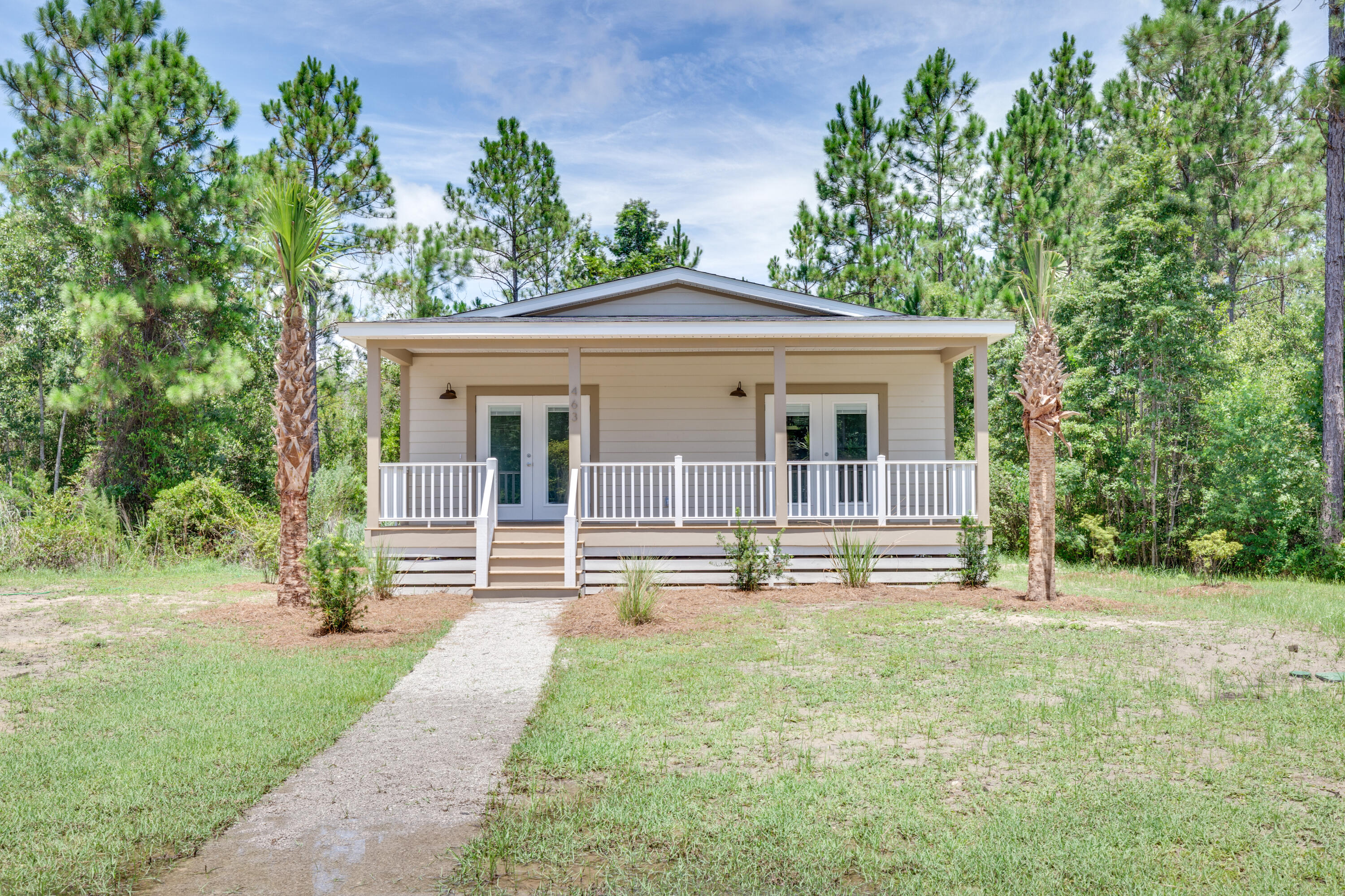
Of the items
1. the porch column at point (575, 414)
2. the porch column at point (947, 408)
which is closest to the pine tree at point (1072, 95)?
the porch column at point (947, 408)

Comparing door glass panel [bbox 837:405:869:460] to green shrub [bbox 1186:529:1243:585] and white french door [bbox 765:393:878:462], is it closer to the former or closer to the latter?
white french door [bbox 765:393:878:462]

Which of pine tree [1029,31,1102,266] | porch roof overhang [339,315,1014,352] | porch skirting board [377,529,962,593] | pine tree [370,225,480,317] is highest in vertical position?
pine tree [1029,31,1102,266]

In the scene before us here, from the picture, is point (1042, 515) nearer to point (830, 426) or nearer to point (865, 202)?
point (830, 426)

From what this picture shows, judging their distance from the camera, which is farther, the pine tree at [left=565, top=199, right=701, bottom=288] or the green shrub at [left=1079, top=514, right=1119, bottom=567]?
the pine tree at [left=565, top=199, right=701, bottom=288]

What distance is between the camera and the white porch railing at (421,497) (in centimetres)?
1154

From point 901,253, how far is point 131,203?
18013 mm

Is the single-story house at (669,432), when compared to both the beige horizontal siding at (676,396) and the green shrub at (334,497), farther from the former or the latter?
the green shrub at (334,497)

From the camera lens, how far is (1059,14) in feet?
69.5

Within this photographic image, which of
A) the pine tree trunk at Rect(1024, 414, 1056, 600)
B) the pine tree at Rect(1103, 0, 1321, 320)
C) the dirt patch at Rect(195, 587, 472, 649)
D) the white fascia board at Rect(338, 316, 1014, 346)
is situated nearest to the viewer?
the dirt patch at Rect(195, 587, 472, 649)

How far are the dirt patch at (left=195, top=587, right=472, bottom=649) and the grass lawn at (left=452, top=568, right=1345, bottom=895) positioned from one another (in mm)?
2086

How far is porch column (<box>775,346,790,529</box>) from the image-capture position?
11547 mm

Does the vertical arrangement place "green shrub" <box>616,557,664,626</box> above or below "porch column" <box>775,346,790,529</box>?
below

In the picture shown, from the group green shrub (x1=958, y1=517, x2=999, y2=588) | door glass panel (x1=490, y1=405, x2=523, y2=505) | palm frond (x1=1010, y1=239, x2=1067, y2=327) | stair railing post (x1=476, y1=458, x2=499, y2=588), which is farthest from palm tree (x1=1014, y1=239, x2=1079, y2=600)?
door glass panel (x1=490, y1=405, x2=523, y2=505)

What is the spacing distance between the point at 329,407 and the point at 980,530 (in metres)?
21.5
